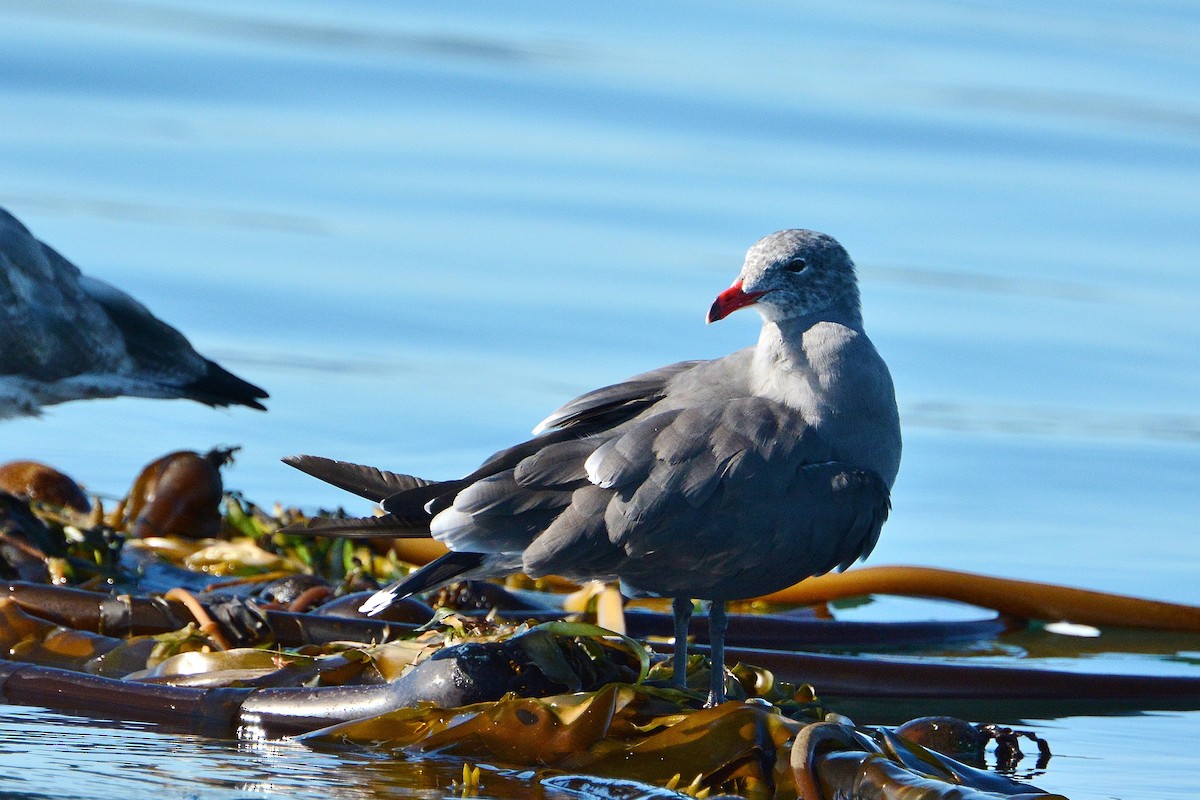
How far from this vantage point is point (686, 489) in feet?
12.9

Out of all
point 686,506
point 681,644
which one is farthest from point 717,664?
point 686,506

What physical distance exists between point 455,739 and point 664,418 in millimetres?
774

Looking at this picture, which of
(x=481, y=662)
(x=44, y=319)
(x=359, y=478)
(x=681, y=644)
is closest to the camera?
(x=481, y=662)

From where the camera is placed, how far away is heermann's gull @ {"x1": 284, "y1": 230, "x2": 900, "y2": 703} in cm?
396

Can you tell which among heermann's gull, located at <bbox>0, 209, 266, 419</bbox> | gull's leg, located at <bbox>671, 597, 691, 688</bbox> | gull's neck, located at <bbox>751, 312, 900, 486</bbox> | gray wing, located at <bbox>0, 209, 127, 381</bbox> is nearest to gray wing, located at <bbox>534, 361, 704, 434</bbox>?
gull's neck, located at <bbox>751, 312, 900, 486</bbox>

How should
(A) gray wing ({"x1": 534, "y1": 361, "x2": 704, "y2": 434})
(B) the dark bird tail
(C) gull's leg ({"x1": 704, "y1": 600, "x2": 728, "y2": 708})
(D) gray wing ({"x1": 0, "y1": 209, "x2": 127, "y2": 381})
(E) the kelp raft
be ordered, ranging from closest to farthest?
(E) the kelp raft < (C) gull's leg ({"x1": 704, "y1": 600, "x2": 728, "y2": 708}) < (B) the dark bird tail < (A) gray wing ({"x1": 534, "y1": 361, "x2": 704, "y2": 434}) < (D) gray wing ({"x1": 0, "y1": 209, "x2": 127, "y2": 381})

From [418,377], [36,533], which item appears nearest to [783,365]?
[36,533]

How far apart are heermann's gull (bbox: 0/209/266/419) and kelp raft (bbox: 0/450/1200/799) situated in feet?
5.44

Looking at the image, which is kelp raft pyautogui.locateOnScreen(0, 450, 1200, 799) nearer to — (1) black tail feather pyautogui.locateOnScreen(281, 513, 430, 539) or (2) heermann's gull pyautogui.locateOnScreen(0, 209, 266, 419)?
(1) black tail feather pyautogui.locateOnScreen(281, 513, 430, 539)

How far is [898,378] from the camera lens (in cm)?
912

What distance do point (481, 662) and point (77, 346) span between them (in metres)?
4.21

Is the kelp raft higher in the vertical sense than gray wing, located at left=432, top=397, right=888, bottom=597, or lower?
lower

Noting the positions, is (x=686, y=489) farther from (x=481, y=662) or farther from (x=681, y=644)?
(x=481, y=662)

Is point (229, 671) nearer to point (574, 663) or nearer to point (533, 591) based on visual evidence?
point (574, 663)
